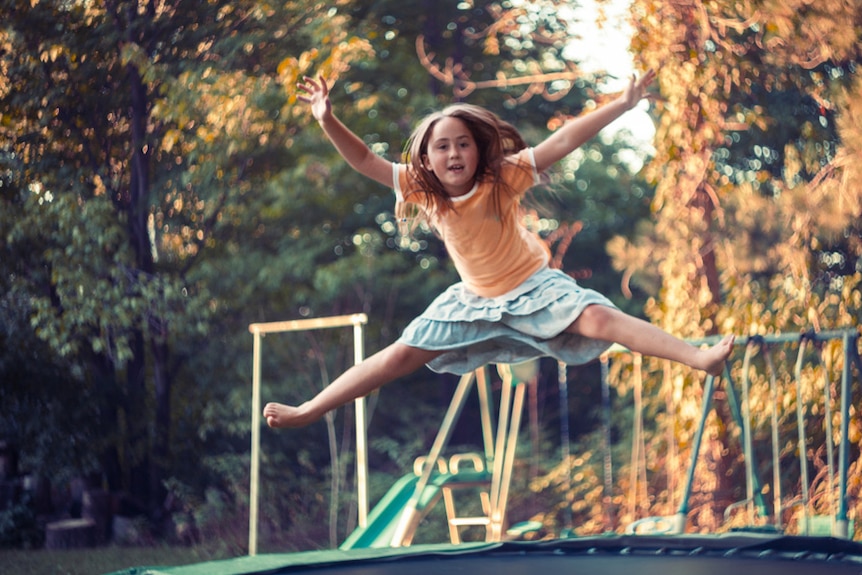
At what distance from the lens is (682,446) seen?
3.53m

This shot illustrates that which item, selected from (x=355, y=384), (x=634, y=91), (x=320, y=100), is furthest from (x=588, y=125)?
(x=355, y=384)

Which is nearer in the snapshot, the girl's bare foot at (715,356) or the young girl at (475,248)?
the girl's bare foot at (715,356)

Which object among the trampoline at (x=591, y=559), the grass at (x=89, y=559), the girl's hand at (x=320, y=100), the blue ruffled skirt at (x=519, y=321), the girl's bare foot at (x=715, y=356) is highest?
the girl's hand at (x=320, y=100)

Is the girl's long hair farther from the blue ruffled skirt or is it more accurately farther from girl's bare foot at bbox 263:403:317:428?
girl's bare foot at bbox 263:403:317:428

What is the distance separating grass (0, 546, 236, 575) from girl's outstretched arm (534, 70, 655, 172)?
186 centimetres

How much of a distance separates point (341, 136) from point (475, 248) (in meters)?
0.33

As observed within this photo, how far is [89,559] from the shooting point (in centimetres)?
327

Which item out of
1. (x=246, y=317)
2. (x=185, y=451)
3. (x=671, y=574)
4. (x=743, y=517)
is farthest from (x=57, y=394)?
(x=743, y=517)

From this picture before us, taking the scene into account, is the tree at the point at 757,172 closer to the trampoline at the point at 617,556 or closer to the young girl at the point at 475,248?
the trampoline at the point at 617,556

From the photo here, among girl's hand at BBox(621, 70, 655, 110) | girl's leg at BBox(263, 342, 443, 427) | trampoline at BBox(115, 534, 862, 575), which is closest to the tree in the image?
trampoline at BBox(115, 534, 862, 575)

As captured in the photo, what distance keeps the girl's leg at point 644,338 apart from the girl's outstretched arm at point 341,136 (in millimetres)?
469

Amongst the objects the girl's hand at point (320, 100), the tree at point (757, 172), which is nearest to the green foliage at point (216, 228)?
the tree at point (757, 172)

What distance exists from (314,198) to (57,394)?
1622 mm

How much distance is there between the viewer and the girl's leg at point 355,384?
1.75 metres
